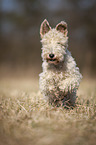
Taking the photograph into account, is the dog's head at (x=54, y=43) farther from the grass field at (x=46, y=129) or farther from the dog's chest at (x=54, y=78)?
the grass field at (x=46, y=129)

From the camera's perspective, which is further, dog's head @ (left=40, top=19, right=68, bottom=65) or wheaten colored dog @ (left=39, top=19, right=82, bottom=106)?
wheaten colored dog @ (left=39, top=19, right=82, bottom=106)

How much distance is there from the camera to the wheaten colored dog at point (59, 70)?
368 cm

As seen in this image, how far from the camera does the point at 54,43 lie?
12.1 feet

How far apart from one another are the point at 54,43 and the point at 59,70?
2.00ft

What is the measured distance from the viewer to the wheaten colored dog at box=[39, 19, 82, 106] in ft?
12.1

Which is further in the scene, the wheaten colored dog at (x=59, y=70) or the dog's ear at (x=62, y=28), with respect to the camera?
the dog's ear at (x=62, y=28)

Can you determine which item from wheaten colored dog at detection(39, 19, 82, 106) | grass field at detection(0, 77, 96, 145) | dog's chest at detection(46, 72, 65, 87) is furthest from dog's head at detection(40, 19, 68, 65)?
grass field at detection(0, 77, 96, 145)

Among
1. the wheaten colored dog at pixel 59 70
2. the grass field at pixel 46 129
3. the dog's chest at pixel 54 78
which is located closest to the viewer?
the grass field at pixel 46 129

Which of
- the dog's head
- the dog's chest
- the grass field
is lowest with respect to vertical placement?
the grass field

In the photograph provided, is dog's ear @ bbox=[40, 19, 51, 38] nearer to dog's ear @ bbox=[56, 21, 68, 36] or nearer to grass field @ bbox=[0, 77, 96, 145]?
dog's ear @ bbox=[56, 21, 68, 36]

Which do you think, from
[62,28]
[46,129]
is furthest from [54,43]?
[46,129]

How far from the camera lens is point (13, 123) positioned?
275 centimetres

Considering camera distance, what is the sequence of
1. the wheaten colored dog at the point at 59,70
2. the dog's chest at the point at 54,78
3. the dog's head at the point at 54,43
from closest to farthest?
1. the dog's head at the point at 54,43
2. the wheaten colored dog at the point at 59,70
3. the dog's chest at the point at 54,78

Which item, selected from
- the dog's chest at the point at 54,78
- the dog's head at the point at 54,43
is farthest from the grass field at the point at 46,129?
the dog's head at the point at 54,43
